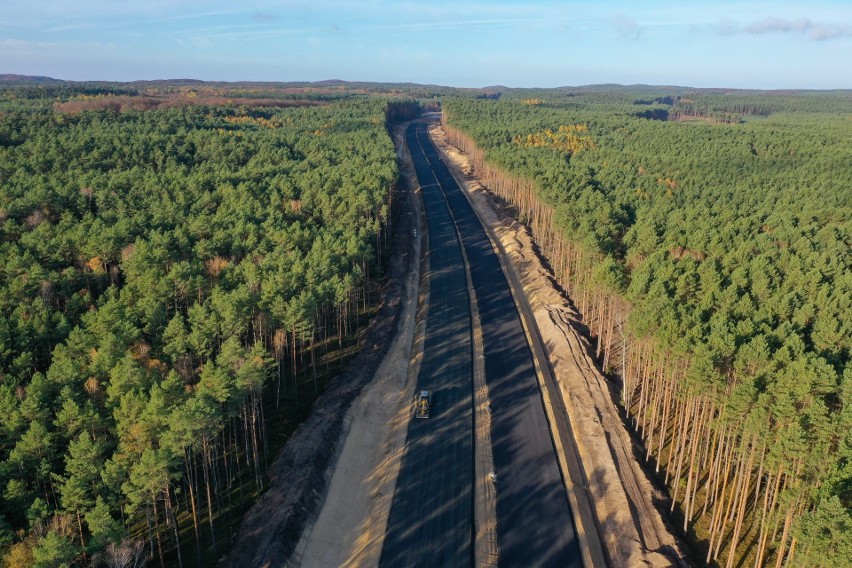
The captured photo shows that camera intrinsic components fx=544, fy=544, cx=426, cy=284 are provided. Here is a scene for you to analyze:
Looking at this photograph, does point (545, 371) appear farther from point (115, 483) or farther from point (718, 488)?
point (115, 483)

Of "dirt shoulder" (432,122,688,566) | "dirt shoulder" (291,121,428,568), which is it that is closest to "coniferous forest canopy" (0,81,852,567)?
"dirt shoulder" (432,122,688,566)

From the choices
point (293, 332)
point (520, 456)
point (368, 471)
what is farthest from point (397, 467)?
point (293, 332)

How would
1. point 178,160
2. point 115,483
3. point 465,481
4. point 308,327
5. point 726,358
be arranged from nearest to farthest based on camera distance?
point 115,483, point 726,358, point 465,481, point 308,327, point 178,160

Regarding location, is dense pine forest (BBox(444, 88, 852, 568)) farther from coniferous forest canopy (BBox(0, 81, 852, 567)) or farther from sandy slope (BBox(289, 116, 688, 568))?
sandy slope (BBox(289, 116, 688, 568))

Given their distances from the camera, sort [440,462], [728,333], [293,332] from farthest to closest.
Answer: [293,332] → [440,462] → [728,333]

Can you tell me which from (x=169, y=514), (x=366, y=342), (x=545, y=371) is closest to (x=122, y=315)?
(x=169, y=514)

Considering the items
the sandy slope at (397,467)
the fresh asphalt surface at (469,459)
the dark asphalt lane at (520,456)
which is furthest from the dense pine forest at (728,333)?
the fresh asphalt surface at (469,459)

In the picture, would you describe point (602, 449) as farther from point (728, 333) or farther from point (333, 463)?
point (333, 463)
